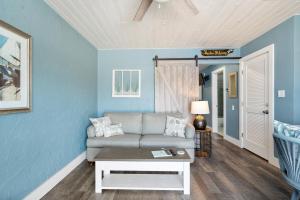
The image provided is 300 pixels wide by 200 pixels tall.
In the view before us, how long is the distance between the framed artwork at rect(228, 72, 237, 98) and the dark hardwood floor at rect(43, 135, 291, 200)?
69.7 inches

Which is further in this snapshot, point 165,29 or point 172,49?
point 172,49

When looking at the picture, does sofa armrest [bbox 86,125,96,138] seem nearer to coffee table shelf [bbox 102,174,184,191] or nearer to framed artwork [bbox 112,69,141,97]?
coffee table shelf [bbox 102,174,184,191]

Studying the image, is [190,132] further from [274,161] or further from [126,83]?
[126,83]

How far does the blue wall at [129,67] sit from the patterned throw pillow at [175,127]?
904 millimetres

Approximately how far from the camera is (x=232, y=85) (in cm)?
449

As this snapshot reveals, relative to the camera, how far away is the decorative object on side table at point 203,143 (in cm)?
341

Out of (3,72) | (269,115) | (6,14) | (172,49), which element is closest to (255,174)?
(269,115)

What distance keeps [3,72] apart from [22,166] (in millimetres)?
981

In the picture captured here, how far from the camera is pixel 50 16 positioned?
2.26 metres

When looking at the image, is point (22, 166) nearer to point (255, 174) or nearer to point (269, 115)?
point (255, 174)

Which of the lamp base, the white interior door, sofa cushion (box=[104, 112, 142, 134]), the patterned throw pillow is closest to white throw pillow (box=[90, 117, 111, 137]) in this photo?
sofa cushion (box=[104, 112, 142, 134])

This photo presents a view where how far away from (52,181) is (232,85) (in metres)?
4.46

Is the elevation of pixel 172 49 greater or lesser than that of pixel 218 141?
greater

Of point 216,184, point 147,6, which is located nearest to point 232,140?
point 216,184
